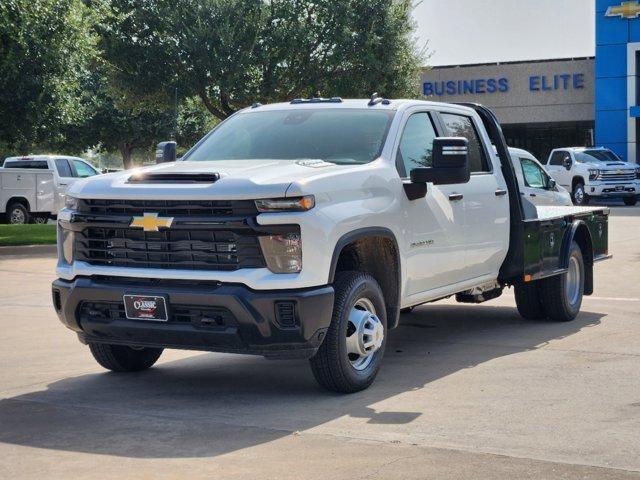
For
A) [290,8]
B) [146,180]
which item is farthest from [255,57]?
[146,180]

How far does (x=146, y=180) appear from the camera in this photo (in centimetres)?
748

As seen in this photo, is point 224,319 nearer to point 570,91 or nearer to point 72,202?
point 72,202

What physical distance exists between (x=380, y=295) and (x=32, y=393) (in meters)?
2.45

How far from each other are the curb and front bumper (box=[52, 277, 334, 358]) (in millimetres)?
13523

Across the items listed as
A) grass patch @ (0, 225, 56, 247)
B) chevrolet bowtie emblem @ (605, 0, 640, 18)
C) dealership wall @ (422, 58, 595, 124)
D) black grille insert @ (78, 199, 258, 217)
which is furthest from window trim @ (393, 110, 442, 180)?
dealership wall @ (422, 58, 595, 124)

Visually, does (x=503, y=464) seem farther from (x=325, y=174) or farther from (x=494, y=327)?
(x=494, y=327)

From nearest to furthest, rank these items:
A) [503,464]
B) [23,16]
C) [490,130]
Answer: [503,464], [490,130], [23,16]

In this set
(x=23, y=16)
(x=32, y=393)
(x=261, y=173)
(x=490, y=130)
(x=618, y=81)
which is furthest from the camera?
(x=618, y=81)

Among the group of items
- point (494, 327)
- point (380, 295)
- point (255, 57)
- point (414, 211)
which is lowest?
point (494, 327)

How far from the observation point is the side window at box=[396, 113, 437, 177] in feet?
27.5

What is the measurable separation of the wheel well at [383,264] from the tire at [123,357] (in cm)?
183

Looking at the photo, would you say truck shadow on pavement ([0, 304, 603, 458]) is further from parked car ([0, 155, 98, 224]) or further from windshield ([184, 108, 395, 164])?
parked car ([0, 155, 98, 224])

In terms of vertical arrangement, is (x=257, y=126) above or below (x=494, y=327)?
above

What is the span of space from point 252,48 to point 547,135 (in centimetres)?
2445
